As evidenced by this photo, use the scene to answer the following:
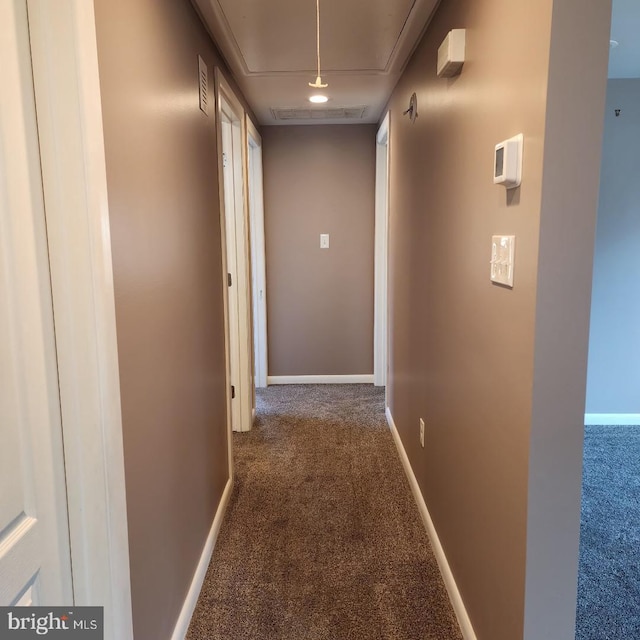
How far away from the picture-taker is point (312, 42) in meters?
2.40

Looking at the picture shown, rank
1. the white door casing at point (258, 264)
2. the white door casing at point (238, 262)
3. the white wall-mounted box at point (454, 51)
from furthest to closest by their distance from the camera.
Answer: the white door casing at point (258, 264), the white door casing at point (238, 262), the white wall-mounted box at point (454, 51)

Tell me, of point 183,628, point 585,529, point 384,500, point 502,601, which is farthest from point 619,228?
point 183,628

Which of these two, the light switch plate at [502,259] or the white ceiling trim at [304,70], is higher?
the white ceiling trim at [304,70]

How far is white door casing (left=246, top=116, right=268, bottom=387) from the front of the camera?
429 cm

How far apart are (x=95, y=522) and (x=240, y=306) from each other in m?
2.42

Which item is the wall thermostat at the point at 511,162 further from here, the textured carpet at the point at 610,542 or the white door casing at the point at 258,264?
the white door casing at the point at 258,264

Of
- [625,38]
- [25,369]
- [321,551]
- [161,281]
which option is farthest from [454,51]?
[321,551]

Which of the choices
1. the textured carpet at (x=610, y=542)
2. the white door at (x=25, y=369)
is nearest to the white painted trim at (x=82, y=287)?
the white door at (x=25, y=369)

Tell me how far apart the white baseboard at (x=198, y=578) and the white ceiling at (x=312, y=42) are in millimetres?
2127

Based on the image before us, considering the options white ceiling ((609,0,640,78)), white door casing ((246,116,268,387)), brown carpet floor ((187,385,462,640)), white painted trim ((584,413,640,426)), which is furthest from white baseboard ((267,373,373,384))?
white ceiling ((609,0,640,78))

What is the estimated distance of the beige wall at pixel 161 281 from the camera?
1249 millimetres

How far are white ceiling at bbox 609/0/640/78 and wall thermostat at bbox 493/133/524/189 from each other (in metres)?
1.64

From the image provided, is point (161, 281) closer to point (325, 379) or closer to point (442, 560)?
point (442, 560)

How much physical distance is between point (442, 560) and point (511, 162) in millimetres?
1572
